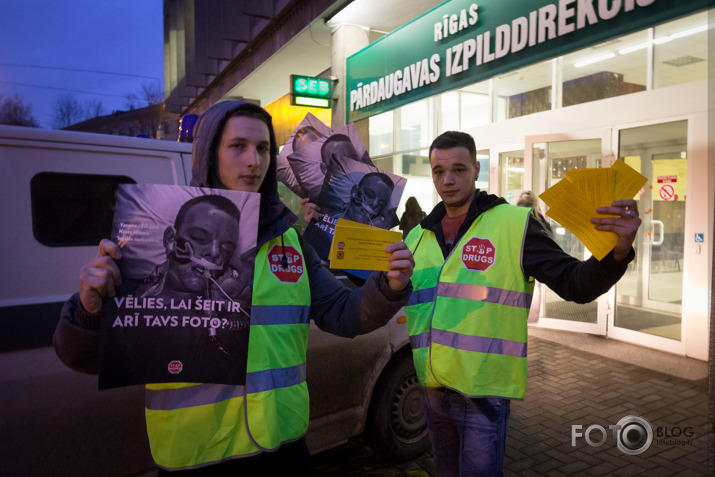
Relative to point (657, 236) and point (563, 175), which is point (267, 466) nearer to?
point (657, 236)

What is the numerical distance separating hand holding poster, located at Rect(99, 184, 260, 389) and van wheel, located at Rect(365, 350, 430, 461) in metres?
2.27

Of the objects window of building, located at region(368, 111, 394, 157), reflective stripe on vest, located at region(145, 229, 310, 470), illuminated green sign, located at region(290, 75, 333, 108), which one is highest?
illuminated green sign, located at region(290, 75, 333, 108)

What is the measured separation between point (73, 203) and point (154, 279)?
1530 millimetres

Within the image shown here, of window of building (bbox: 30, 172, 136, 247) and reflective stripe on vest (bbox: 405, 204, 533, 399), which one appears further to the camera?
window of building (bbox: 30, 172, 136, 247)

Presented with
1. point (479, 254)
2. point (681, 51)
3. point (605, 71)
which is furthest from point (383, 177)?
point (605, 71)

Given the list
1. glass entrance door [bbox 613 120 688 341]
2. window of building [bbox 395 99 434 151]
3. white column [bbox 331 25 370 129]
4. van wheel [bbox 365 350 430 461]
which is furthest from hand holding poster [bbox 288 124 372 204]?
white column [bbox 331 25 370 129]

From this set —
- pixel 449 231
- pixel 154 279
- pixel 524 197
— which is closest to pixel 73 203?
pixel 154 279

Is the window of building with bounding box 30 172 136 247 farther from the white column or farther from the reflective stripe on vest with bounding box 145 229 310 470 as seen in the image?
the white column

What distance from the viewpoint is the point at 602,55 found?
6.65 metres

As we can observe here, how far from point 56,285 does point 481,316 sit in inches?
81.2

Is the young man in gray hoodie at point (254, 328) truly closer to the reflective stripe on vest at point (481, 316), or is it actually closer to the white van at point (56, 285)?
the reflective stripe on vest at point (481, 316)

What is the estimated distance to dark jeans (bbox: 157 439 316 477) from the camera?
1.39 m

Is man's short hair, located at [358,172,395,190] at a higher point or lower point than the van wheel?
higher

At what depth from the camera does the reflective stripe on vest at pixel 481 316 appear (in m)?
2.11
